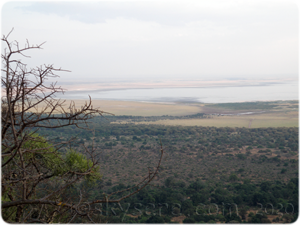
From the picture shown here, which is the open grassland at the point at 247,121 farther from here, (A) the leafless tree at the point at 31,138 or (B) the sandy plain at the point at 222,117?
(A) the leafless tree at the point at 31,138

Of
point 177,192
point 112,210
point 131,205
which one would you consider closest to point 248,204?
point 177,192

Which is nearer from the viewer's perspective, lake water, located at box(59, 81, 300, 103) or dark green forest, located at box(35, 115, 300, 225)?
→ dark green forest, located at box(35, 115, 300, 225)

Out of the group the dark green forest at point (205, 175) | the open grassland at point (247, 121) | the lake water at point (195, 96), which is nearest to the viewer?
the dark green forest at point (205, 175)

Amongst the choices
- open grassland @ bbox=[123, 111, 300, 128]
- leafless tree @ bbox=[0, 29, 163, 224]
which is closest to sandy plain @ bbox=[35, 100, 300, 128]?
open grassland @ bbox=[123, 111, 300, 128]

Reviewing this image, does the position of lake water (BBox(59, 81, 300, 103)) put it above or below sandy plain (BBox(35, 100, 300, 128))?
above

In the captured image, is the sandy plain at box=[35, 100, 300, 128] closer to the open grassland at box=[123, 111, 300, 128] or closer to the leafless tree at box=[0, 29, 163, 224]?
the open grassland at box=[123, 111, 300, 128]

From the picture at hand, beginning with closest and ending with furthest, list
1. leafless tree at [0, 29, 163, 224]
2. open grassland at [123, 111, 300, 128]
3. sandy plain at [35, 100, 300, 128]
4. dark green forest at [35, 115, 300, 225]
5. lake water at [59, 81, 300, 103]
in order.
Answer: leafless tree at [0, 29, 163, 224] < dark green forest at [35, 115, 300, 225] < open grassland at [123, 111, 300, 128] < sandy plain at [35, 100, 300, 128] < lake water at [59, 81, 300, 103]

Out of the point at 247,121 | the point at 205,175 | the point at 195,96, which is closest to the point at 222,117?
the point at 247,121

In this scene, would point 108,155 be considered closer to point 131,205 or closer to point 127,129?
point 131,205

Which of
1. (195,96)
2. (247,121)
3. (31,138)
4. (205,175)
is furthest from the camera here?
(195,96)

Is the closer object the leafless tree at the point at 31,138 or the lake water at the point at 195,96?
the leafless tree at the point at 31,138

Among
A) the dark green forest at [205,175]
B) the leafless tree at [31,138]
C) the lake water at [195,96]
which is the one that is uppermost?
the lake water at [195,96]

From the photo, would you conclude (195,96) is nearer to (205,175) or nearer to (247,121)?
(247,121)

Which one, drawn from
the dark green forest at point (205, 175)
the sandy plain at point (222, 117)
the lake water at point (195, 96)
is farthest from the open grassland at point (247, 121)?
the lake water at point (195, 96)
